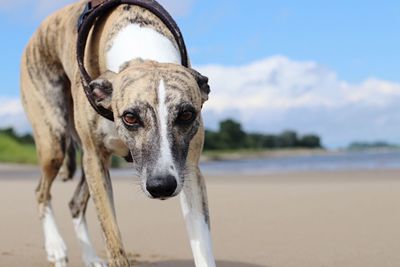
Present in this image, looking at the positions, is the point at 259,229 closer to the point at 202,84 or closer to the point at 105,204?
the point at 105,204

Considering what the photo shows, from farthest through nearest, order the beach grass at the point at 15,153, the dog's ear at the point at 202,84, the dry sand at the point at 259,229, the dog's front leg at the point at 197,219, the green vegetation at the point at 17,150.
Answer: the green vegetation at the point at 17,150, the beach grass at the point at 15,153, the dry sand at the point at 259,229, the dog's front leg at the point at 197,219, the dog's ear at the point at 202,84

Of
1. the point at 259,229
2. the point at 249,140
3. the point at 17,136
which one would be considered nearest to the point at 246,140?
the point at 249,140

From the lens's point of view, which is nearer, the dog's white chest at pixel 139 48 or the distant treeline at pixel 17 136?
the dog's white chest at pixel 139 48

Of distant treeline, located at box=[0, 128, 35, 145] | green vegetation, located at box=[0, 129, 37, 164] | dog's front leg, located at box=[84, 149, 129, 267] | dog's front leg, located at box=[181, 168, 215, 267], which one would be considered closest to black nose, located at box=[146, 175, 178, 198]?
dog's front leg, located at box=[181, 168, 215, 267]

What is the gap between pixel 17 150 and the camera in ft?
97.6

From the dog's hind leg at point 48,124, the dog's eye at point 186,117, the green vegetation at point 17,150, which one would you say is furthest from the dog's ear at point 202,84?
the green vegetation at point 17,150

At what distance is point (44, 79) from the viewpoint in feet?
15.9

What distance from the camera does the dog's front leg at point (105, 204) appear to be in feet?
11.3

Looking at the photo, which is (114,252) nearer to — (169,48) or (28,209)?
(169,48)

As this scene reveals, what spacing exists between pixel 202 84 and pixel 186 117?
300 mm

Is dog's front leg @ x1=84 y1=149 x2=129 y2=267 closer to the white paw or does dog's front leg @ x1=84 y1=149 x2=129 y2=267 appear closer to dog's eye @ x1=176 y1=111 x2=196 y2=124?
dog's eye @ x1=176 y1=111 x2=196 y2=124

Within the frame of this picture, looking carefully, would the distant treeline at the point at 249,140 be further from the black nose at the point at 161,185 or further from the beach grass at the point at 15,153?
the black nose at the point at 161,185

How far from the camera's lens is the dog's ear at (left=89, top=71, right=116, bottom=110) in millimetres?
3170

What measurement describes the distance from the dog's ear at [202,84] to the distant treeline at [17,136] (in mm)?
32486
